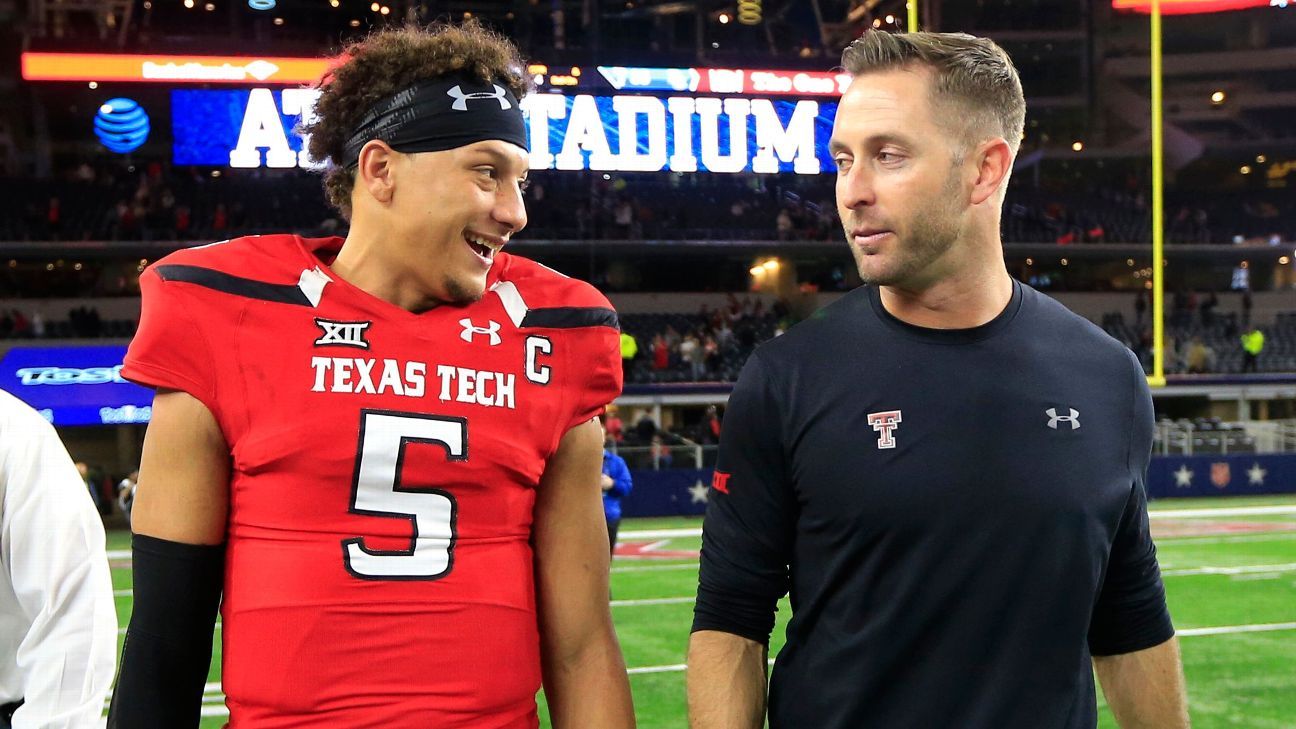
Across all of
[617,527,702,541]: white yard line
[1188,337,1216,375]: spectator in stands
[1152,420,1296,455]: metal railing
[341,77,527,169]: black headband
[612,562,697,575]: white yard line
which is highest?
[341,77,527,169]: black headband

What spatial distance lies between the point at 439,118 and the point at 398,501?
593 millimetres

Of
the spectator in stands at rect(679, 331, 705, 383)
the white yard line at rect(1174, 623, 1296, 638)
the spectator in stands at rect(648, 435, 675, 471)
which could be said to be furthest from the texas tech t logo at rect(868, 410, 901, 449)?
the spectator in stands at rect(679, 331, 705, 383)

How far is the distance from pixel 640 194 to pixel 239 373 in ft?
105

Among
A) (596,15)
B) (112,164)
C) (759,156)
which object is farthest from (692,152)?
(112,164)

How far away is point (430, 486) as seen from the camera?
6.31 feet

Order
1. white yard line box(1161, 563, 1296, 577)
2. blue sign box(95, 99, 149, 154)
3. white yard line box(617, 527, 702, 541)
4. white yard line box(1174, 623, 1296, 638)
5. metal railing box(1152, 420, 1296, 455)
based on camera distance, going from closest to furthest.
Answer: white yard line box(1174, 623, 1296, 638)
white yard line box(1161, 563, 1296, 577)
white yard line box(617, 527, 702, 541)
metal railing box(1152, 420, 1296, 455)
blue sign box(95, 99, 149, 154)

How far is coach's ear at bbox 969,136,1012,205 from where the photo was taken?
2105mm

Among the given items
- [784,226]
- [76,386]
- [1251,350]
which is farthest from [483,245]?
[784,226]

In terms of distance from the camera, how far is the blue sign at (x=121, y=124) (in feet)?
98.1

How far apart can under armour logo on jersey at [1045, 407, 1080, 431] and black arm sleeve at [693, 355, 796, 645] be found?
0.42m

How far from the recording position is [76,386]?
21234mm

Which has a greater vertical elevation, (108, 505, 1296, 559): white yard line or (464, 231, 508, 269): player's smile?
(464, 231, 508, 269): player's smile

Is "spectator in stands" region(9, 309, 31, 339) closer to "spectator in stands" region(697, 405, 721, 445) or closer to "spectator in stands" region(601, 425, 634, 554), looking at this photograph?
"spectator in stands" region(697, 405, 721, 445)

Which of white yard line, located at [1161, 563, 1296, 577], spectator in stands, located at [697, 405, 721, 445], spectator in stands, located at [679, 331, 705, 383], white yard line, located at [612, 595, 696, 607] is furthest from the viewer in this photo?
spectator in stands, located at [679, 331, 705, 383]
